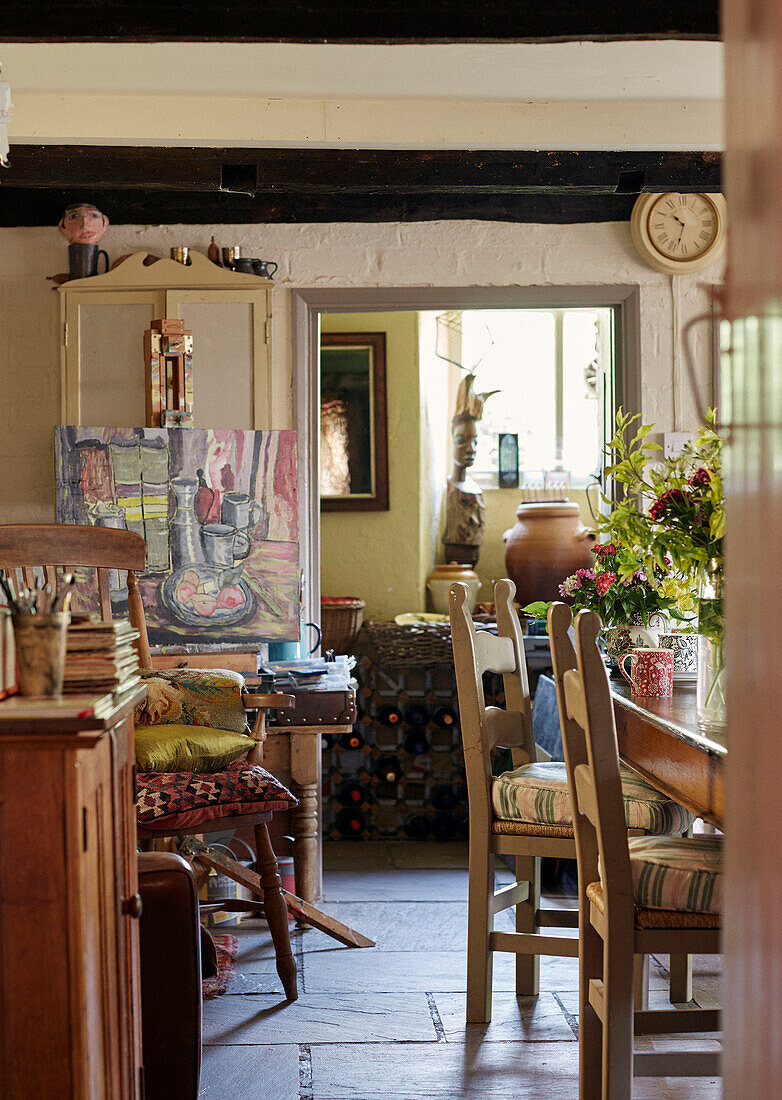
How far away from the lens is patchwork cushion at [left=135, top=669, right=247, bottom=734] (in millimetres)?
2850

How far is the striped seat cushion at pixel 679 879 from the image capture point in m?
1.78

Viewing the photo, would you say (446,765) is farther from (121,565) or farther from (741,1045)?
(741,1045)

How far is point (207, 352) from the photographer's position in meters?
3.87

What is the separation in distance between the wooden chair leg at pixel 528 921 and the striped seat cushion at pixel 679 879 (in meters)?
0.92

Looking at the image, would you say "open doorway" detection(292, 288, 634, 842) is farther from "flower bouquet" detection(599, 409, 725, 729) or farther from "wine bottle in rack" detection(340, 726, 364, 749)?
"flower bouquet" detection(599, 409, 725, 729)

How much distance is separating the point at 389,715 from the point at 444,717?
0.24 meters

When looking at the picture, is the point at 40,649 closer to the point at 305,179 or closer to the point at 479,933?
the point at 479,933

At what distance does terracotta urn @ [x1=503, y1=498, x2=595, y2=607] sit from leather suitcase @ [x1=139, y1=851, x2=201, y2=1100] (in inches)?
125

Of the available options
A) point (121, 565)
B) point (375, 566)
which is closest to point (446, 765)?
point (375, 566)

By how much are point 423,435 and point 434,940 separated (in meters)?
2.98

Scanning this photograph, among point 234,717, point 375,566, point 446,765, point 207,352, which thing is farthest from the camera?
point 375,566

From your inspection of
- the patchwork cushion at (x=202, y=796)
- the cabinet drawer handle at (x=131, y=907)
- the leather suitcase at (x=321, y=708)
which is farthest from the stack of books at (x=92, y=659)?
the leather suitcase at (x=321, y=708)

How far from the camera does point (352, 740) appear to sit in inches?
178

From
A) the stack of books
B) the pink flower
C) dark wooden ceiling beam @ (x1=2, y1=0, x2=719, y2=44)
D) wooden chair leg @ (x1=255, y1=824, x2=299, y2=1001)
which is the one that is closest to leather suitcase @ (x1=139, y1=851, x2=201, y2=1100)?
the stack of books
